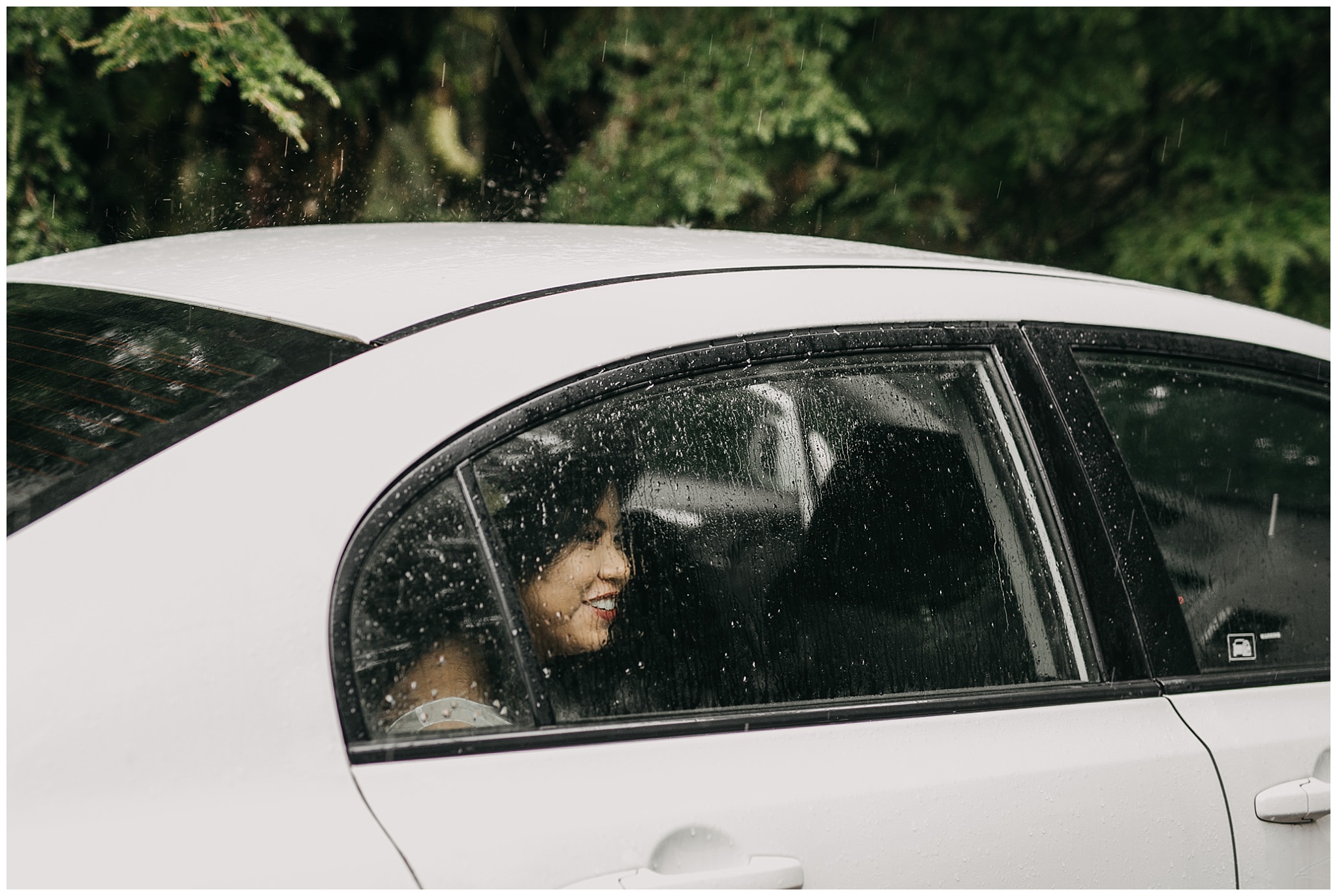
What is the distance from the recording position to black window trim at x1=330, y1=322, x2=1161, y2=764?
115cm

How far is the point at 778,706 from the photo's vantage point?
4.52 ft

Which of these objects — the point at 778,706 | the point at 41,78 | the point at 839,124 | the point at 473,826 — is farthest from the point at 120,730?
the point at 839,124

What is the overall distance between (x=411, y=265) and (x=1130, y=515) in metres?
1.19

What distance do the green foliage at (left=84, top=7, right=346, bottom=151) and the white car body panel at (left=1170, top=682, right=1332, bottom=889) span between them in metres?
3.29

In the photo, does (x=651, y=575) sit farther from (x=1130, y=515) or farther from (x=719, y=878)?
(x=1130, y=515)

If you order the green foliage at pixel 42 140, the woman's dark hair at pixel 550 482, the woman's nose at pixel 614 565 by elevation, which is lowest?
the woman's nose at pixel 614 565

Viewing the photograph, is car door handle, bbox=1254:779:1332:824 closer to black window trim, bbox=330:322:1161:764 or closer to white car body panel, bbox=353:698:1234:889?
white car body panel, bbox=353:698:1234:889

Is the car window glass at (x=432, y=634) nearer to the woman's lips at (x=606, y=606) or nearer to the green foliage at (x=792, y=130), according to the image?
the woman's lips at (x=606, y=606)

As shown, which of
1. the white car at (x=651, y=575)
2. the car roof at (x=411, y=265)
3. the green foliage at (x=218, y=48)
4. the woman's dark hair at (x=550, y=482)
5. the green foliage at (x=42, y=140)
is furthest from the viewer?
the green foliage at (x=42, y=140)

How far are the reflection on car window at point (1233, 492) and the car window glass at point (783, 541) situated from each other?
28 cm

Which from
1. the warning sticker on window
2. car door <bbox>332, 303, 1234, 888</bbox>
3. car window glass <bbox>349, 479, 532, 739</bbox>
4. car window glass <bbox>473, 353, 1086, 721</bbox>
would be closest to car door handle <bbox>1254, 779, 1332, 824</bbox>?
car door <bbox>332, 303, 1234, 888</bbox>

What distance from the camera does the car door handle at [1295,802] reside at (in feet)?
5.22

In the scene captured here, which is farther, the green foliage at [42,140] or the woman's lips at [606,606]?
the green foliage at [42,140]

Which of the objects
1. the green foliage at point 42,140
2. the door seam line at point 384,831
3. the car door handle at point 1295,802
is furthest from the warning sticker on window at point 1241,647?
the green foliage at point 42,140
